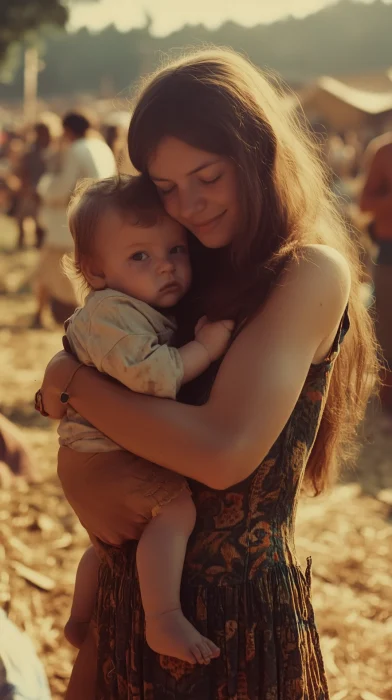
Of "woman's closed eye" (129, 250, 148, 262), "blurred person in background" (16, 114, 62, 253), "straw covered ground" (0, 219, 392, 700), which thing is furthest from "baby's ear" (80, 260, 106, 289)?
"blurred person in background" (16, 114, 62, 253)

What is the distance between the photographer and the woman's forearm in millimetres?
1646

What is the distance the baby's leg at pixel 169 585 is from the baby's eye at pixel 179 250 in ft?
1.81

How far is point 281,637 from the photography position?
71.9 inches

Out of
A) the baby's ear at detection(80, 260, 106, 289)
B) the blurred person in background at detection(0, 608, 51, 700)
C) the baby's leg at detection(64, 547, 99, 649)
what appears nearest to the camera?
the baby's ear at detection(80, 260, 106, 289)

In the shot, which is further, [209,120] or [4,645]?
[4,645]

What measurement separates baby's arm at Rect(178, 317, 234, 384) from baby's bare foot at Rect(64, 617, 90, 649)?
0.79 metres

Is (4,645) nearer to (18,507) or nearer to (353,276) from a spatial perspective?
(353,276)

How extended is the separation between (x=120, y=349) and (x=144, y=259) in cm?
24

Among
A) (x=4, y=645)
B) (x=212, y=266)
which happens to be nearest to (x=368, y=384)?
(x=212, y=266)

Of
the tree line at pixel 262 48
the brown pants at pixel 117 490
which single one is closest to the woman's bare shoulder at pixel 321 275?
the brown pants at pixel 117 490

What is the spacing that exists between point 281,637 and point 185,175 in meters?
0.99

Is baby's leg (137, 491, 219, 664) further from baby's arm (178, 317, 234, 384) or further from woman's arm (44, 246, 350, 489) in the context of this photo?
baby's arm (178, 317, 234, 384)

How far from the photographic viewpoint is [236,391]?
1641 mm

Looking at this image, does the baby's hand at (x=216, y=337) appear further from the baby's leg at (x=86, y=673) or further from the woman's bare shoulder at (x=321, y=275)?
the baby's leg at (x=86, y=673)
